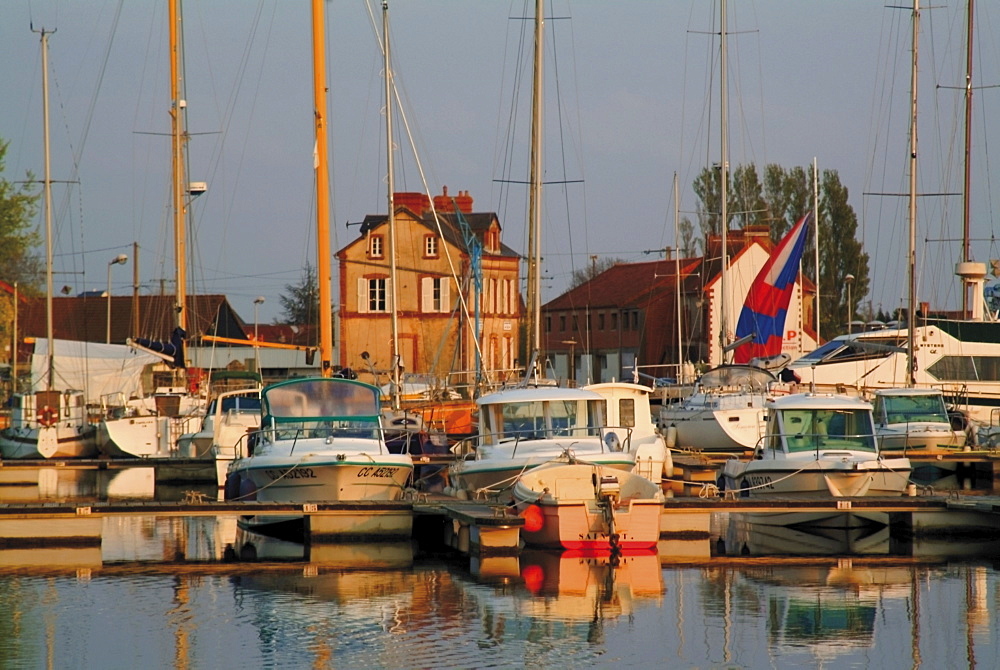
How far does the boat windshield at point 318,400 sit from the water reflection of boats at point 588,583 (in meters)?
6.28

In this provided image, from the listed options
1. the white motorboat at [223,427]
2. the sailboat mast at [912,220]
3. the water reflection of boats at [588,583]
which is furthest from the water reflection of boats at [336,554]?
the sailboat mast at [912,220]

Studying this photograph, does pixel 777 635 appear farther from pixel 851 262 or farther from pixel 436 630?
pixel 851 262

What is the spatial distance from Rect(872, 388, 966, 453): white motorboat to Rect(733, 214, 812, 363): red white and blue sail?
9548 mm

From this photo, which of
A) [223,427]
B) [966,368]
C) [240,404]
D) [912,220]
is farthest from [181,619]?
[966,368]

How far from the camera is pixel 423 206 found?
78.1 m

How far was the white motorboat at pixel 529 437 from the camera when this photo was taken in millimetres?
24141

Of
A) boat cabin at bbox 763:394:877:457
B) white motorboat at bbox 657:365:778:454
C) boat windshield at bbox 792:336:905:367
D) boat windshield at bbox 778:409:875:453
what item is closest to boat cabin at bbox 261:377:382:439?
boat cabin at bbox 763:394:877:457

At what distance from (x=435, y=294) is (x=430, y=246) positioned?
2.63 m

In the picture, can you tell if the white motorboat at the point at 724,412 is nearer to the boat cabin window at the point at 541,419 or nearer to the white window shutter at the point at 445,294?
the boat cabin window at the point at 541,419

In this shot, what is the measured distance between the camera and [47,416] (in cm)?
4488

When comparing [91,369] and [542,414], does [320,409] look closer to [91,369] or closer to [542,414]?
[542,414]

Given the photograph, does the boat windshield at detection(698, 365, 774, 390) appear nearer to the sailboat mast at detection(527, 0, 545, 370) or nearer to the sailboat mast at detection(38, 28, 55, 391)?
the sailboat mast at detection(527, 0, 545, 370)

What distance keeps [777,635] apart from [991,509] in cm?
801

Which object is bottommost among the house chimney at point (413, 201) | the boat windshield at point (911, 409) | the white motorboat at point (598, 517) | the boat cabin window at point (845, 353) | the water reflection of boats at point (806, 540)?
the water reflection of boats at point (806, 540)
